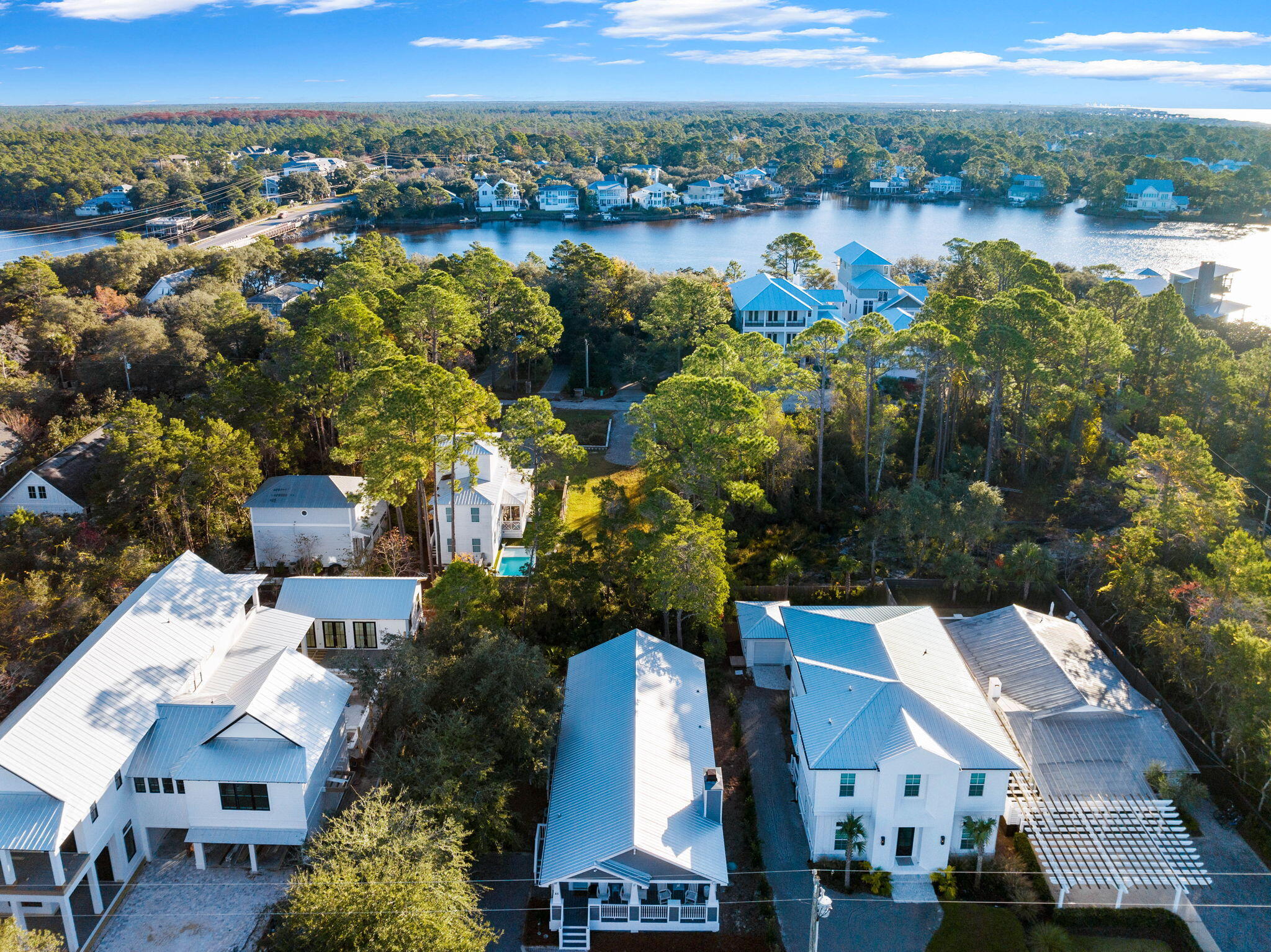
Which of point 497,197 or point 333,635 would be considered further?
point 497,197

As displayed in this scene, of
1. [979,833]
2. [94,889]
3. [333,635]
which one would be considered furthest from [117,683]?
[979,833]

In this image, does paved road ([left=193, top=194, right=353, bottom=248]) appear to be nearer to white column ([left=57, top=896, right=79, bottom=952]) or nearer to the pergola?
white column ([left=57, top=896, right=79, bottom=952])

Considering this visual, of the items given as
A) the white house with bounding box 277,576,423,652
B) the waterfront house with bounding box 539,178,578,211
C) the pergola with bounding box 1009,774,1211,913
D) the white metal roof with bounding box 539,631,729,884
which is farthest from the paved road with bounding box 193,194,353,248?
the pergola with bounding box 1009,774,1211,913

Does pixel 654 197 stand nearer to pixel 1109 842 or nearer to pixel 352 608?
pixel 352 608

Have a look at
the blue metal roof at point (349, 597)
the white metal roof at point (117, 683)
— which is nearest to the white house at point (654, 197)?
the blue metal roof at point (349, 597)

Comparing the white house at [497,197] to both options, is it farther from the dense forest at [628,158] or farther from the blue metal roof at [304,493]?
the blue metal roof at [304,493]

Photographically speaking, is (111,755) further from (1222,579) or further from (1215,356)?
(1215,356)

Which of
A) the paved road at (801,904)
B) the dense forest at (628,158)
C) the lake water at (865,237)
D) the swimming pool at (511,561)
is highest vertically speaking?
the dense forest at (628,158)
